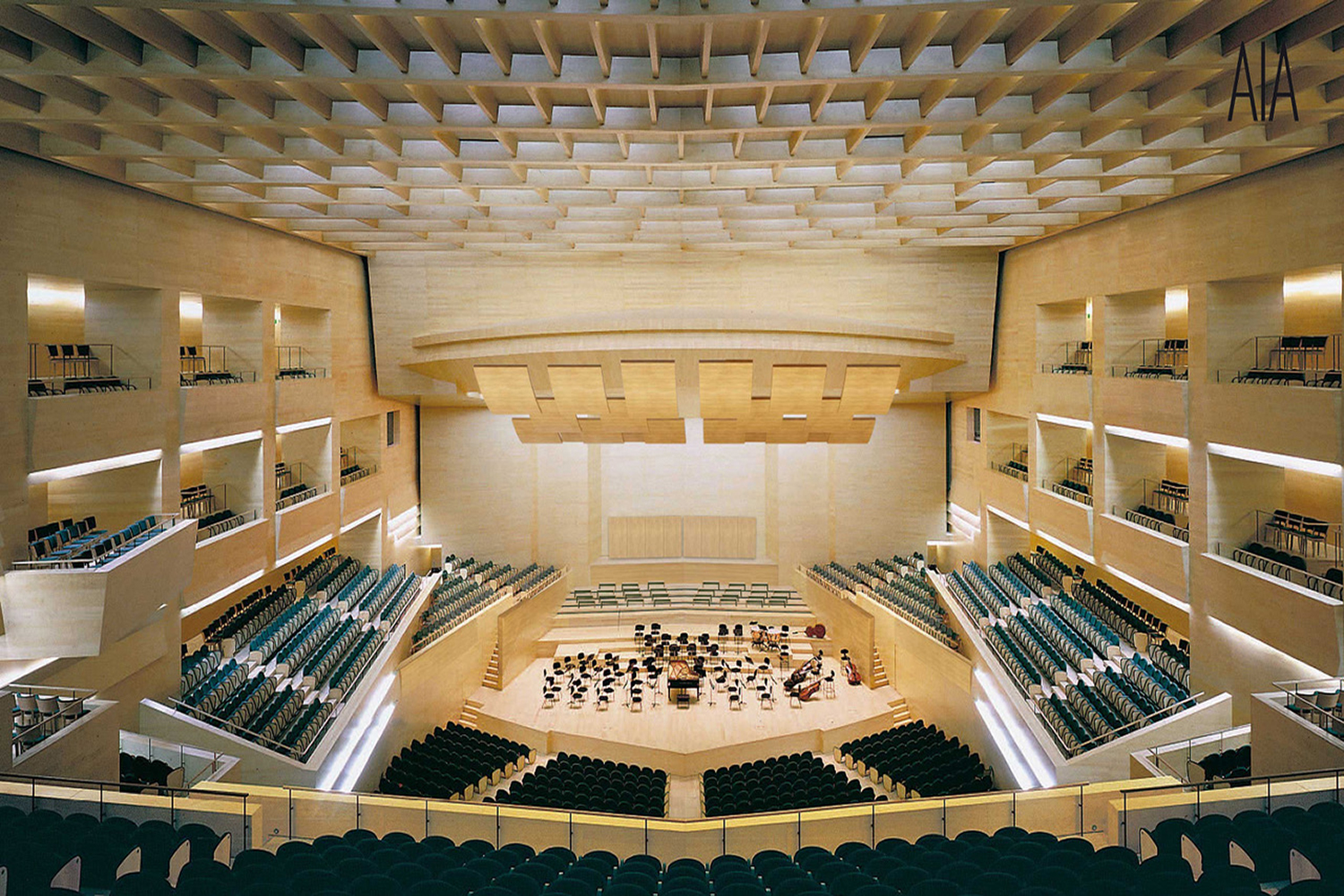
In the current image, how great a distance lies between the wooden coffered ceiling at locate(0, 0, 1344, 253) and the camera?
7.16m

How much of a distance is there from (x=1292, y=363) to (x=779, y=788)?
1008 cm

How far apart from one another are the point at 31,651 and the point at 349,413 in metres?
11.2

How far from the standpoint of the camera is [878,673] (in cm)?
2214

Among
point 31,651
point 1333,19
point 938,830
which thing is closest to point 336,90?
point 31,651

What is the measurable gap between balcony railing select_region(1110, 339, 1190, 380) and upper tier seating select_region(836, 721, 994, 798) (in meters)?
7.39

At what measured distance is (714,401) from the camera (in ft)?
63.3

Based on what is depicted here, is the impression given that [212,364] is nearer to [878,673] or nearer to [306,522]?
[306,522]

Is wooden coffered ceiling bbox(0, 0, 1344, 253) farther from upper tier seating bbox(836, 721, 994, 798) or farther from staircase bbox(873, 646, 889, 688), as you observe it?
staircase bbox(873, 646, 889, 688)

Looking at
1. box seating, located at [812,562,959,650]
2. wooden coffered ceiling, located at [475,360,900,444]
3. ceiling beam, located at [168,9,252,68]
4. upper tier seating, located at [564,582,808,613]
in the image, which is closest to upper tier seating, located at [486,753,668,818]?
box seating, located at [812,562,959,650]

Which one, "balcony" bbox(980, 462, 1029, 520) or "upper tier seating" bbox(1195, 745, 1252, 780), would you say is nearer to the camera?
"upper tier seating" bbox(1195, 745, 1252, 780)

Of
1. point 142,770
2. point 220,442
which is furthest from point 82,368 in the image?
point 142,770

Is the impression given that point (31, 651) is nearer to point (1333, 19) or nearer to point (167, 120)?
point (167, 120)

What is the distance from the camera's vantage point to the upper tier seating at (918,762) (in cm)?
1466

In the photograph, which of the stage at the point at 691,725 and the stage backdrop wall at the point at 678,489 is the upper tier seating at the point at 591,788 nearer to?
the stage at the point at 691,725
